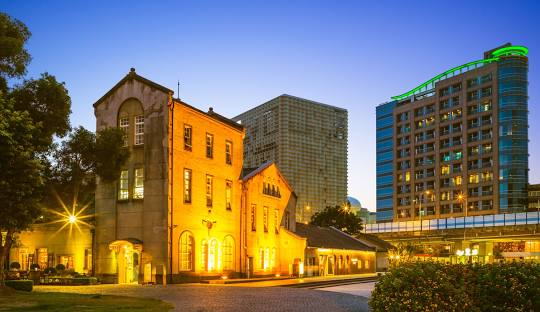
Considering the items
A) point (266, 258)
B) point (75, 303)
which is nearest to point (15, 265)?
point (266, 258)

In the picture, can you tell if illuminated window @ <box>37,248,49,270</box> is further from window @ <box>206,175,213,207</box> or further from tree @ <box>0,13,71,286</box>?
tree @ <box>0,13,71,286</box>

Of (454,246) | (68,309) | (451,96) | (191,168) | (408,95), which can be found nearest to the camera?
(68,309)

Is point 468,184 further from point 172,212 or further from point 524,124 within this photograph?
point 172,212

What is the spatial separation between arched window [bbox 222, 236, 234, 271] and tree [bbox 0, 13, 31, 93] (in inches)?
936

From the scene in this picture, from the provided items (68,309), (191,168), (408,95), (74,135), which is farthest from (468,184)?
(68,309)

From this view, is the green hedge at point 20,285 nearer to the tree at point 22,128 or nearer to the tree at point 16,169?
the tree at point 22,128

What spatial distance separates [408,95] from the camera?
572ft

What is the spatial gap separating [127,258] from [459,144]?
125 meters

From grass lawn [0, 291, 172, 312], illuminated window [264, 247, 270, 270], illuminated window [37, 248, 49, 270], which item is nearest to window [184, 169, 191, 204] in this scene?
illuminated window [37, 248, 49, 270]

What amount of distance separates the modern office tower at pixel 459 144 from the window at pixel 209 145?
3748 inches

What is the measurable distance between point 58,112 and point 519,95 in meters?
131

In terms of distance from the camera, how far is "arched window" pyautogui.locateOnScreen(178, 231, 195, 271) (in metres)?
43.7

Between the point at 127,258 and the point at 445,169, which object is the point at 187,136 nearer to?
the point at 127,258

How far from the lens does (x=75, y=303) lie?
24859 mm
